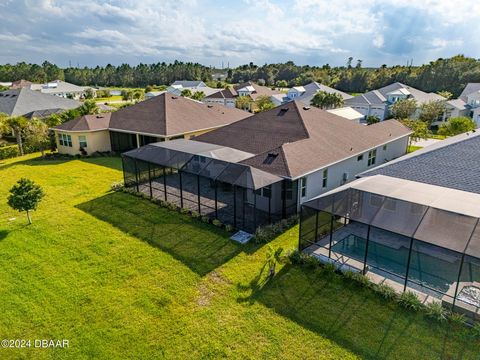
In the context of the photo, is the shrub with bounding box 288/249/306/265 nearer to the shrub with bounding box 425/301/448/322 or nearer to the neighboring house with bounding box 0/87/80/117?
the shrub with bounding box 425/301/448/322

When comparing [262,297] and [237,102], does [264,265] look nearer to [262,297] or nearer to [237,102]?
[262,297]

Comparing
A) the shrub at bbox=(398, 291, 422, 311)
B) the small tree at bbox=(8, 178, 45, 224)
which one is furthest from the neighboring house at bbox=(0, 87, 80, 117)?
the shrub at bbox=(398, 291, 422, 311)

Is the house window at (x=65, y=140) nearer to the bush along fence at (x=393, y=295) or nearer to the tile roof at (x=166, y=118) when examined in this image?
the tile roof at (x=166, y=118)

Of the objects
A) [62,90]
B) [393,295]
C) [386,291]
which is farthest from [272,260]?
[62,90]

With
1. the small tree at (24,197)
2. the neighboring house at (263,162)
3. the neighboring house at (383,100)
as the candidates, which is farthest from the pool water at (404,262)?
the neighboring house at (383,100)

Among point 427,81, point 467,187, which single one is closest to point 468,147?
point 467,187
